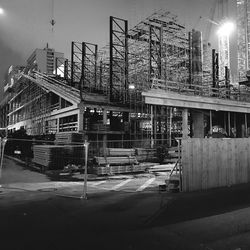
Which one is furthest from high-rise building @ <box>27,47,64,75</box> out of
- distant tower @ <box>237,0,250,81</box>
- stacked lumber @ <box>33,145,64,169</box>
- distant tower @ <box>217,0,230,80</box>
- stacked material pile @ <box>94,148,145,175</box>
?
stacked material pile @ <box>94,148,145,175</box>

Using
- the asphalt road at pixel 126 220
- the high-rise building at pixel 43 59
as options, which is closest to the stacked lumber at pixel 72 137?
the asphalt road at pixel 126 220

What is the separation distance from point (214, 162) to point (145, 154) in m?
9.41

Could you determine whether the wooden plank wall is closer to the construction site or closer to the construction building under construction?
the construction site

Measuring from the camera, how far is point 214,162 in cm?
1190

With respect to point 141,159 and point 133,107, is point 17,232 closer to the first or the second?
point 141,159

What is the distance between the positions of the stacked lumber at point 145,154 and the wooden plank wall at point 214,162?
8.58 m

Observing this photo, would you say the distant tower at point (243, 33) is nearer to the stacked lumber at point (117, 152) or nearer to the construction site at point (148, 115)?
the construction site at point (148, 115)

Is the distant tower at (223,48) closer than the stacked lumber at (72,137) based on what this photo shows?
No

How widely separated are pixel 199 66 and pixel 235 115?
9578 millimetres

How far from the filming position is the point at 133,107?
30984mm

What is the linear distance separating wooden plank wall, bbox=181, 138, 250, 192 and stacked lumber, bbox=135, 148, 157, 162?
858cm

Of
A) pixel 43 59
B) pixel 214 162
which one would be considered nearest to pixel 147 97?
pixel 214 162

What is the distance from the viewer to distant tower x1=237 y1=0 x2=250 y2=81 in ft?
352

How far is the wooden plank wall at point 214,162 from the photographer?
11180mm
